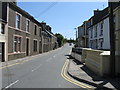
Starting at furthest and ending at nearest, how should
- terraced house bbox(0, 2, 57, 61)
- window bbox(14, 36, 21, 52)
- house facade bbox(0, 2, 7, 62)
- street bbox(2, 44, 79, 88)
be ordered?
window bbox(14, 36, 21, 52), terraced house bbox(0, 2, 57, 61), house facade bbox(0, 2, 7, 62), street bbox(2, 44, 79, 88)

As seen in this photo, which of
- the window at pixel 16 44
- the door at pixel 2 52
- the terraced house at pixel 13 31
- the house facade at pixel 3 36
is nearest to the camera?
the house facade at pixel 3 36

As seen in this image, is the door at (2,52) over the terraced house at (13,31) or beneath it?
beneath

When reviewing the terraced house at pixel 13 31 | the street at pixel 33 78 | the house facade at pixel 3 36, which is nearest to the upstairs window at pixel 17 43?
the terraced house at pixel 13 31

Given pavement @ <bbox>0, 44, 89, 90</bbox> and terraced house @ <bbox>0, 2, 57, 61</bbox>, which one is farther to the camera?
terraced house @ <bbox>0, 2, 57, 61</bbox>

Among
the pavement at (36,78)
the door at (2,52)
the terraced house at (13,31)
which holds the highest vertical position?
the terraced house at (13,31)

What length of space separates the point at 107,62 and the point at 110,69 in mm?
444

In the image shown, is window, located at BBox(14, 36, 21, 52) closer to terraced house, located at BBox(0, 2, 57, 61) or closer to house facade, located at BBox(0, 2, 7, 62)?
terraced house, located at BBox(0, 2, 57, 61)

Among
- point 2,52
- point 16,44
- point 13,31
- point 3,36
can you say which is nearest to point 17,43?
point 16,44

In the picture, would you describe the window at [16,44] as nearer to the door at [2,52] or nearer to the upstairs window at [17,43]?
the upstairs window at [17,43]

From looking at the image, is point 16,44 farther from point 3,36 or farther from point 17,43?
point 3,36

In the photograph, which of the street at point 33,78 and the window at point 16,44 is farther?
the window at point 16,44

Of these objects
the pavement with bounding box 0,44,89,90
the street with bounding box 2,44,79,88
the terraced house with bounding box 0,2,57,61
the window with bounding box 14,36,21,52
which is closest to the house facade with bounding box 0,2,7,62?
the terraced house with bounding box 0,2,57,61

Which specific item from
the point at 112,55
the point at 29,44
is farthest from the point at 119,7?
the point at 29,44

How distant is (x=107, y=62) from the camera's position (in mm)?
10070
